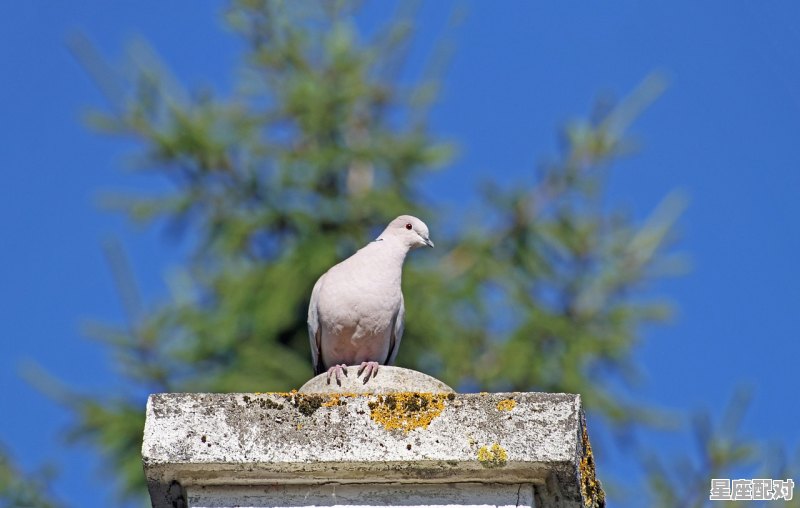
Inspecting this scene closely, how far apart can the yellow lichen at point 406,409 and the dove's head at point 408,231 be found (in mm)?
2009

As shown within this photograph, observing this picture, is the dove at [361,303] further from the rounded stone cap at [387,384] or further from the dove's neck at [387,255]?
the rounded stone cap at [387,384]

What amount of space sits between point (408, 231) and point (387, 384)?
1.81m

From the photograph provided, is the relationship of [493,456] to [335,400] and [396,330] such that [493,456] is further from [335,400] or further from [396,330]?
[396,330]

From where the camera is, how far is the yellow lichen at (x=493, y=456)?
11.0 feet

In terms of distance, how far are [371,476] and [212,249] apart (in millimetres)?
9151

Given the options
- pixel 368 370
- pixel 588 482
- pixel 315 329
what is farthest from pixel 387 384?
pixel 315 329

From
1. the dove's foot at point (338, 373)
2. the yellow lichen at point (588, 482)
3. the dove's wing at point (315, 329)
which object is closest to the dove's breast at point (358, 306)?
the dove's wing at point (315, 329)

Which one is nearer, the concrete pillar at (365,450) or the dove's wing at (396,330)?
the concrete pillar at (365,450)

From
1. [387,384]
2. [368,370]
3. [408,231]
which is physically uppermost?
[408,231]

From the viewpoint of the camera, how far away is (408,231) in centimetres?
554

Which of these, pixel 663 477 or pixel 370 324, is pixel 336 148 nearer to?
pixel 663 477

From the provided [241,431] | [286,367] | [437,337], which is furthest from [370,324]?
[437,337]

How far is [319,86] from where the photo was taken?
41.8ft

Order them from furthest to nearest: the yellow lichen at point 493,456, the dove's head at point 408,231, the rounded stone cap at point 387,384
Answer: the dove's head at point 408,231, the rounded stone cap at point 387,384, the yellow lichen at point 493,456
